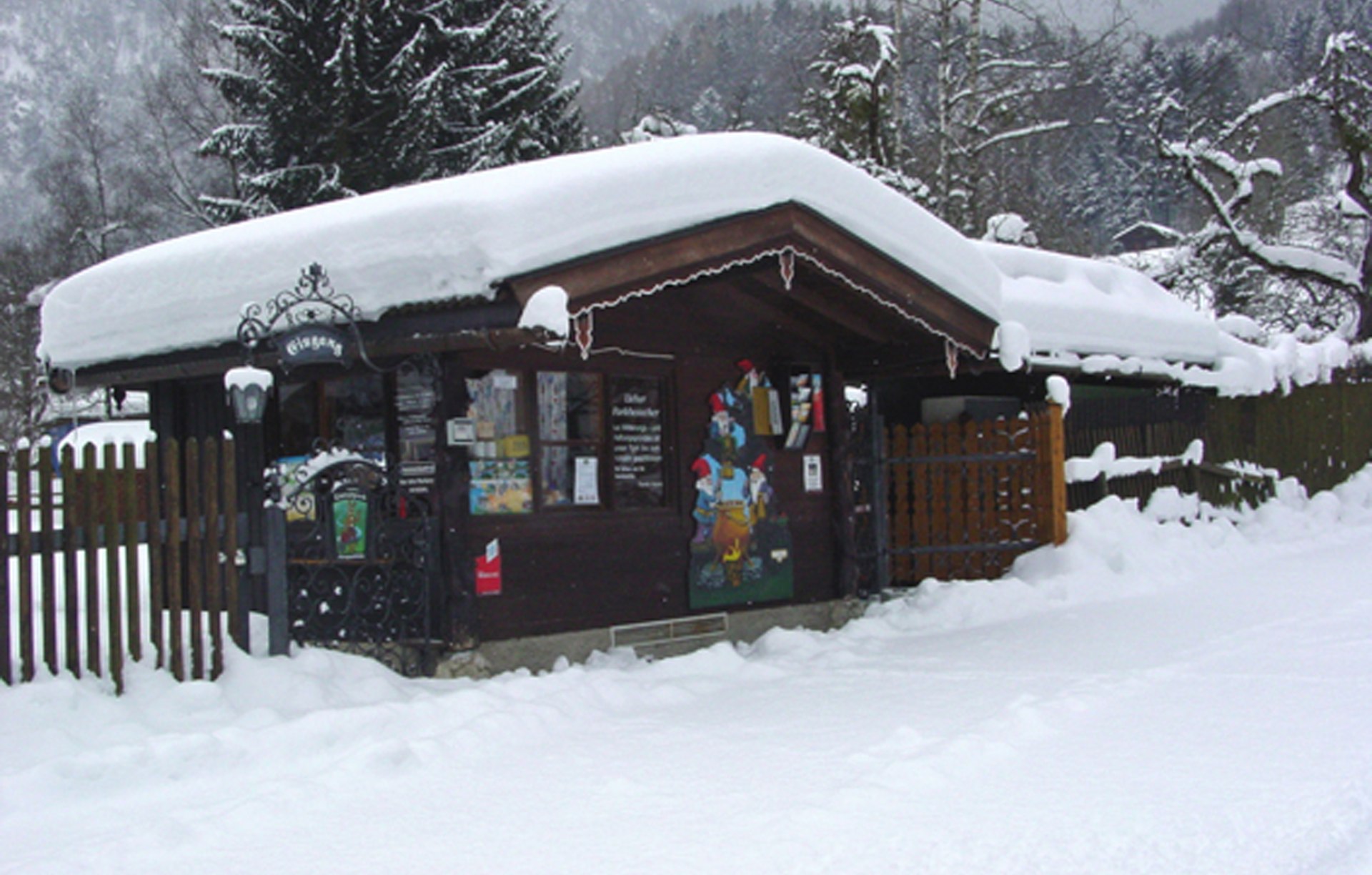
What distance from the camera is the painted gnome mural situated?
10195 mm

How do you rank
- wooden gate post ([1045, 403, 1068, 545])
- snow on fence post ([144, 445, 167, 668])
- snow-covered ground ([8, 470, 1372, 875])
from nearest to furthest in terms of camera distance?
snow-covered ground ([8, 470, 1372, 875]), snow on fence post ([144, 445, 167, 668]), wooden gate post ([1045, 403, 1068, 545])

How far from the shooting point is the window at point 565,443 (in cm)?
881

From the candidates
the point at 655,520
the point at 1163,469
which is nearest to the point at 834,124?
the point at 1163,469

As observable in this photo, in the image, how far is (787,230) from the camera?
8.59 meters

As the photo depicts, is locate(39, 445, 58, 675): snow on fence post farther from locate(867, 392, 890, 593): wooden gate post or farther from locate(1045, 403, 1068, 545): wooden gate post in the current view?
locate(1045, 403, 1068, 545): wooden gate post

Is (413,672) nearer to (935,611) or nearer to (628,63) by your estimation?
(935,611)

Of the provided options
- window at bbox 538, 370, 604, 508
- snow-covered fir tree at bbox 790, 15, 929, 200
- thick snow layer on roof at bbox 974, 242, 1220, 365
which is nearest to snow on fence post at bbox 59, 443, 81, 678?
window at bbox 538, 370, 604, 508

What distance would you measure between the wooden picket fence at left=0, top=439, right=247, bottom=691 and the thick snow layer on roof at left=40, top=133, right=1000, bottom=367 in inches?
63.6

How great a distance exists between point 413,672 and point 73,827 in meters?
3.28

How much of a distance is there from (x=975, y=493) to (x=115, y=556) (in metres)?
8.27

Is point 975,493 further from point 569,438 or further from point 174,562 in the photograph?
point 174,562

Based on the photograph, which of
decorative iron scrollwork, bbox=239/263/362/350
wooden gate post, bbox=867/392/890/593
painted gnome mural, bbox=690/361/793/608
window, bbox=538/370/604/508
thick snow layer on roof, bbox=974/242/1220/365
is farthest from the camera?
thick snow layer on roof, bbox=974/242/1220/365

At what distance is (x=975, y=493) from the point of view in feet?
40.5

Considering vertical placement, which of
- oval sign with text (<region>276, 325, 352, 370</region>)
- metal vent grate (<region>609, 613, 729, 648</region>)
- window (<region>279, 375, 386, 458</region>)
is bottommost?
metal vent grate (<region>609, 613, 729, 648</region>)
